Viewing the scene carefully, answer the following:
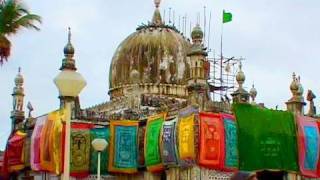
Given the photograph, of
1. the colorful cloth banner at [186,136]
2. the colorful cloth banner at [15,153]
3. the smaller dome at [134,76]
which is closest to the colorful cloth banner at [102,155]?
the colorful cloth banner at [186,136]

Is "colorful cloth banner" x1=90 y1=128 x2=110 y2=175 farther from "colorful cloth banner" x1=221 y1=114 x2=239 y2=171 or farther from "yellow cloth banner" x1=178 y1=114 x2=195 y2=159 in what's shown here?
"colorful cloth banner" x1=221 y1=114 x2=239 y2=171

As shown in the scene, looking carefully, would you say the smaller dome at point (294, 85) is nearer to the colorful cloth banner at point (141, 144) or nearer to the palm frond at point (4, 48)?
the colorful cloth banner at point (141, 144)

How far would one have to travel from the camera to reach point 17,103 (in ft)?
113

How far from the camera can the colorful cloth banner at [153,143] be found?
88.1ft

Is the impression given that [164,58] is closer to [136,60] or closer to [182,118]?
[136,60]

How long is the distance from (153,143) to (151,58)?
7461mm

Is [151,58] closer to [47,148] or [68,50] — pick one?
[68,50]

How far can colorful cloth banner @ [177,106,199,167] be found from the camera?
81.9ft

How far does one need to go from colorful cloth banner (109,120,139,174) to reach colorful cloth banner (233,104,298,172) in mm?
4814

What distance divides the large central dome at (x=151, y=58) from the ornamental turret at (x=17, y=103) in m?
4.34

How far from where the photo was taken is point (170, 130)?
26141 millimetres

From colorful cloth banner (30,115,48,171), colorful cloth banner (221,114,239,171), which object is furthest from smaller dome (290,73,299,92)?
colorful cloth banner (30,115,48,171)

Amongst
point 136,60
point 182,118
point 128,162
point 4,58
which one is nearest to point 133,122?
point 128,162

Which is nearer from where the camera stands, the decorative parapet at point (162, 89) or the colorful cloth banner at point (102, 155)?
the colorful cloth banner at point (102, 155)
